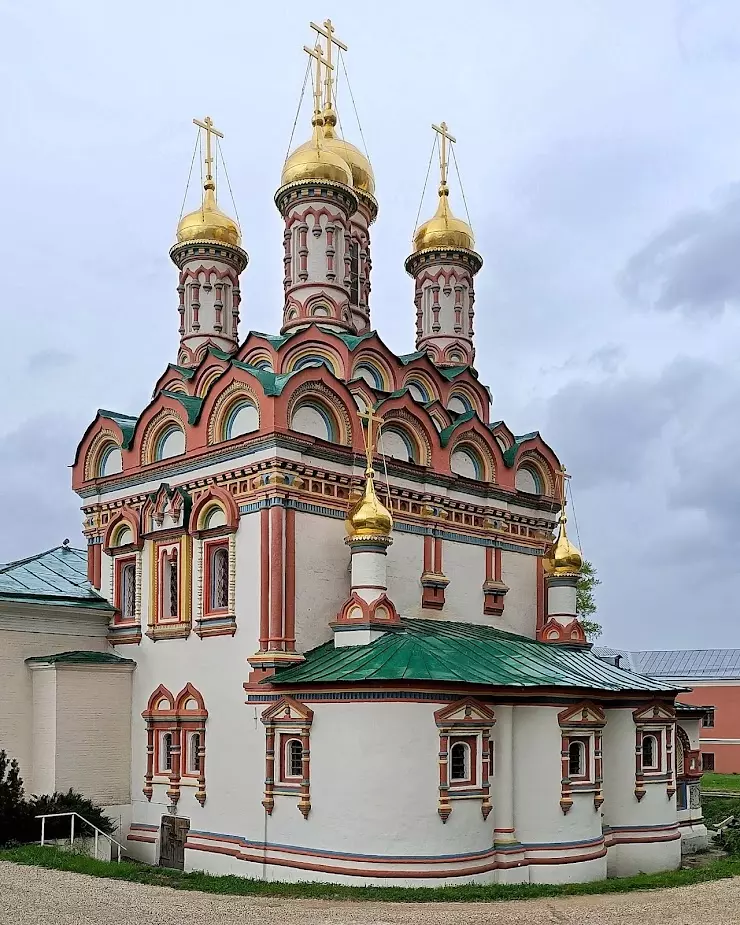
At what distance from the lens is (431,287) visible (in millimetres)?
18547

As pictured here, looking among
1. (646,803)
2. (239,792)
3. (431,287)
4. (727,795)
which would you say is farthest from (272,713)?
(727,795)

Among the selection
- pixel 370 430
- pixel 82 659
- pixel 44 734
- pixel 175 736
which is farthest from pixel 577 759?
pixel 44 734

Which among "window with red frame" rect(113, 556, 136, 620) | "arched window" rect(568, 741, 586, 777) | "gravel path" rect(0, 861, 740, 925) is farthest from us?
"window with red frame" rect(113, 556, 136, 620)

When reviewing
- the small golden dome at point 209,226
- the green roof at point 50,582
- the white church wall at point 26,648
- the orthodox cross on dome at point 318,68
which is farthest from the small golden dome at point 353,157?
the white church wall at point 26,648

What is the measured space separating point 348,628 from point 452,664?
4.47 ft

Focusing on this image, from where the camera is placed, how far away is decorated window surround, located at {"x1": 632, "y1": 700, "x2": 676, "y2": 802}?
42.9 ft

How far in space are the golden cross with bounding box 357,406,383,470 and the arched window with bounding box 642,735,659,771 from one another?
4.78m

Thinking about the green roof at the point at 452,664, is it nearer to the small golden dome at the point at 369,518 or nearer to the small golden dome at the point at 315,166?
the small golden dome at the point at 369,518

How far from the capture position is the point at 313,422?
13.2 metres

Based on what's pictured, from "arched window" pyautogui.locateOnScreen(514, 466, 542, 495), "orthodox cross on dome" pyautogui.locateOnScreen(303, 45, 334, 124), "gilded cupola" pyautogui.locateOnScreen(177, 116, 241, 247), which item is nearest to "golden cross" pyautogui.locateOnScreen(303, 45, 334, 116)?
"orthodox cross on dome" pyautogui.locateOnScreen(303, 45, 334, 124)

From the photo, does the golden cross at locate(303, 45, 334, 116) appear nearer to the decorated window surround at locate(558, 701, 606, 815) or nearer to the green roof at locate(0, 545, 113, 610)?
the green roof at locate(0, 545, 113, 610)

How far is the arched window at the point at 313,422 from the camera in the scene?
42.8 ft

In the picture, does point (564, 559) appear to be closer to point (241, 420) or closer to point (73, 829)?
point (241, 420)

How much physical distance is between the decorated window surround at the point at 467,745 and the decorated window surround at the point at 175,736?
3274 mm
